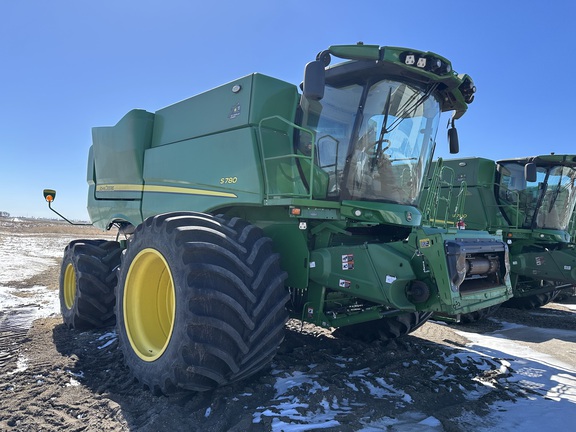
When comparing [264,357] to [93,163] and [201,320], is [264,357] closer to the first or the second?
[201,320]

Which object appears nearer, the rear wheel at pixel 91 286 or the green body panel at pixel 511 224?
the rear wheel at pixel 91 286

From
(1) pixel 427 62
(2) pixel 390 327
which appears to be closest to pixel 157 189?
(2) pixel 390 327

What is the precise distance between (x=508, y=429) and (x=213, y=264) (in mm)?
2342

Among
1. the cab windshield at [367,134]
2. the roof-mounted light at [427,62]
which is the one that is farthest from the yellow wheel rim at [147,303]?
the roof-mounted light at [427,62]

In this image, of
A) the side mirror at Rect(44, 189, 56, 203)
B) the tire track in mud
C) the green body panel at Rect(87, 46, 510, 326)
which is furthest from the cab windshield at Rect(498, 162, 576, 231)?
the tire track in mud

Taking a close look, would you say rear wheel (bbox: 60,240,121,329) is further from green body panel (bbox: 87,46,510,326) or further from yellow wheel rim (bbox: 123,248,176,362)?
yellow wheel rim (bbox: 123,248,176,362)

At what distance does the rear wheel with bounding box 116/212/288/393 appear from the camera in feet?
9.53

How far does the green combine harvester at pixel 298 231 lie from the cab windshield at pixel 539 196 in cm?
543

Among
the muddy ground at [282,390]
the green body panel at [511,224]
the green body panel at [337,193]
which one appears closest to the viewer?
the muddy ground at [282,390]

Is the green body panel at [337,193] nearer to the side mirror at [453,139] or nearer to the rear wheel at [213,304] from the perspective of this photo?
the side mirror at [453,139]

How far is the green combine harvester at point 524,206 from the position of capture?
8.84m

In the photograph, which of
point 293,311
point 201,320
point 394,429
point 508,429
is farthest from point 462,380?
point 201,320

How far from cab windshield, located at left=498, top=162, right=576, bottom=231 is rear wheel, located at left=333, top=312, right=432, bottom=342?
5.27 m

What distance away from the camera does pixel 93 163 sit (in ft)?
22.1
